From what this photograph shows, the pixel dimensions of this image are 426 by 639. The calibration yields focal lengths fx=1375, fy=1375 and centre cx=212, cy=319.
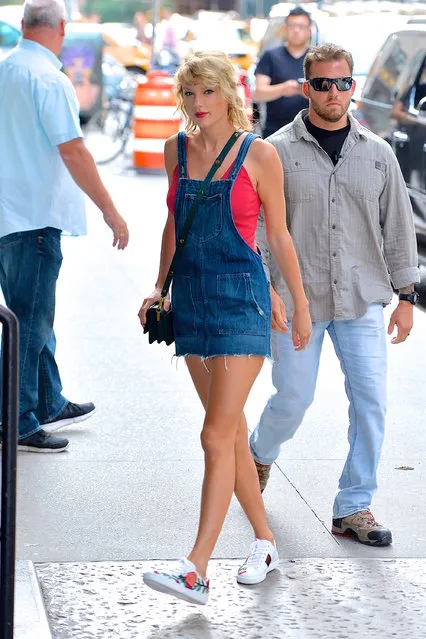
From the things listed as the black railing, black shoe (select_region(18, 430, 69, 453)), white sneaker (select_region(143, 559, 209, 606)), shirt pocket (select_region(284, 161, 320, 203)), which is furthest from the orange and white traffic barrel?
the black railing

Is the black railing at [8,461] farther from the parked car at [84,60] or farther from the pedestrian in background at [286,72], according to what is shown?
the parked car at [84,60]

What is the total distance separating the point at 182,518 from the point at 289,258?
4.47ft

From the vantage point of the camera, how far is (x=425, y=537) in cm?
540

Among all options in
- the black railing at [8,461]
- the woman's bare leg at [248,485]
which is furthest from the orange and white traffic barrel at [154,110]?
the black railing at [8,461]

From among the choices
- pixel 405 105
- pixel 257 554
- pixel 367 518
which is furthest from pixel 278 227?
pixel 405 105

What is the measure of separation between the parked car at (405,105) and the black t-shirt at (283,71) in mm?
713

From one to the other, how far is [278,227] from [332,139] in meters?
0.71

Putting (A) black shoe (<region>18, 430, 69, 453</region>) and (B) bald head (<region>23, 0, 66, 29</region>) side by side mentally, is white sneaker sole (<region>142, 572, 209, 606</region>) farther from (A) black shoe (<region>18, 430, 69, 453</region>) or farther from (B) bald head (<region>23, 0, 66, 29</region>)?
(B) bald head (<region>23, 0, 66, 29</region>)

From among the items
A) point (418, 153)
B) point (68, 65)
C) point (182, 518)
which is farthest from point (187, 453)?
point (68, 65)

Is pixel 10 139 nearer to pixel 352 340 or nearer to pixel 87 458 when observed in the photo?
pixel 87 458

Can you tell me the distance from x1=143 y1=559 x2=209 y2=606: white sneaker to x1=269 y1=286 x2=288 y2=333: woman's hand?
940 millimetres

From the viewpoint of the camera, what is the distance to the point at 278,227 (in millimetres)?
4695

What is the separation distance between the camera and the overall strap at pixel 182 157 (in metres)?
4.71

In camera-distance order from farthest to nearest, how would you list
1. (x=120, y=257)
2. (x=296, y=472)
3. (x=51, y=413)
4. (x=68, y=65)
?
(x=68, y=65)
(x=120, y=257)
(x=51, y=413)
(x=296, y=472)
